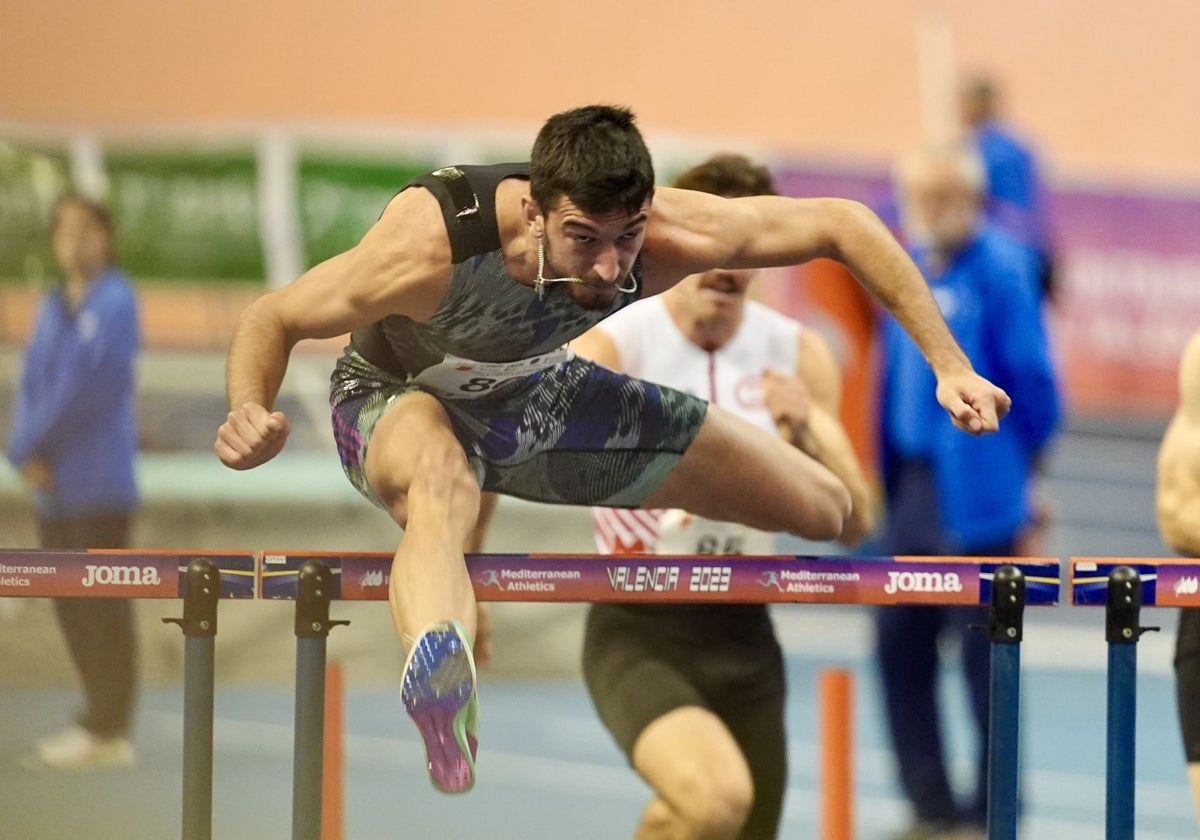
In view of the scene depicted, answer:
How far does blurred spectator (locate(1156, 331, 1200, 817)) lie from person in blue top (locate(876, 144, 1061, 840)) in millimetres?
1551

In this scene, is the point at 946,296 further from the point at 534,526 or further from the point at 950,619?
the point at 534,526

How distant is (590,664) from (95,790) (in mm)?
3155

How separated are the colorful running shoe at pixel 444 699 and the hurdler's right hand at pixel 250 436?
0.47 metres

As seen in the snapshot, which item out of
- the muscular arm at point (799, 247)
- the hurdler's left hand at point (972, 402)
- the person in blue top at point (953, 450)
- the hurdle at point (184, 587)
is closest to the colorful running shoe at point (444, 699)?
the hurdle at point (184, 587)

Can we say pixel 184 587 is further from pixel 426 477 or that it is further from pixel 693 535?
pixel 693 535

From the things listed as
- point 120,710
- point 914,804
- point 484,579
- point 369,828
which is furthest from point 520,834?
point 484,579

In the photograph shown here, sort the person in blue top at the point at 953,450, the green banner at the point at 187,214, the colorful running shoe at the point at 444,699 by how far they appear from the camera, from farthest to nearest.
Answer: the green banner at the point at 187,214 → the person in blue top at the point at 953,450 → the colorful running shoe at the point at 444,699

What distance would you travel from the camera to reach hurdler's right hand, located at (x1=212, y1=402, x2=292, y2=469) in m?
3.39

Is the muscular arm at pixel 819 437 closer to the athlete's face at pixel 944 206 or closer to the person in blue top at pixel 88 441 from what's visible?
the athlete's face at pixel 944 206

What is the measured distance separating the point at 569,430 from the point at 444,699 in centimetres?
96

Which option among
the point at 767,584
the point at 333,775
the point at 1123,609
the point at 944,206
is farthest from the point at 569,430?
the point at 944,206

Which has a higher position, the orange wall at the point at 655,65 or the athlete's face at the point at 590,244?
the orange wall at the point at 655,65

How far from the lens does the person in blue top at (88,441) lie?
7.10 m

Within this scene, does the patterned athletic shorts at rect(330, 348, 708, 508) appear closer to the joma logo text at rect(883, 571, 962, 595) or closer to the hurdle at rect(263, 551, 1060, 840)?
the hurdle at rect(263, 551, 1060, 840)
